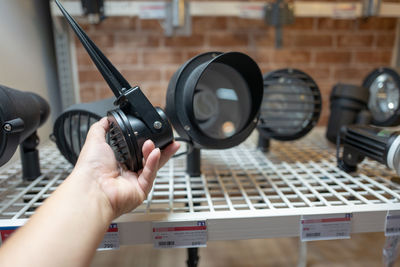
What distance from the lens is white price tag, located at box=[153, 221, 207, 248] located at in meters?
0.48

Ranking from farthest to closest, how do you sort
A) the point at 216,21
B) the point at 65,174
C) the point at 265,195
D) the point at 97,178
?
the point at 216,21, the point at 65,174, the point at 265,195, the point at 97,178

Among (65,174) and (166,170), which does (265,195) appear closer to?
(166,170)

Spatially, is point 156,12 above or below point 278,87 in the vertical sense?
above

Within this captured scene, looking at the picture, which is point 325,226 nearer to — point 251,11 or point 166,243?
point 166,243

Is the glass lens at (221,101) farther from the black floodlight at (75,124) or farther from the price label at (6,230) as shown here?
the price label at (6,230)

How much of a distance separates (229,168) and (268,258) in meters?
0.54

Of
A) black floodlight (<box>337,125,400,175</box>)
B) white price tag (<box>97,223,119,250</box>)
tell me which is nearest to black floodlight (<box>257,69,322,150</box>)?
black floodlight (<box>337,125,400,175</box>)

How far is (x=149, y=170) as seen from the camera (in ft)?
1.54

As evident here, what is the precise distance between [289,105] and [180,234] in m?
0.51

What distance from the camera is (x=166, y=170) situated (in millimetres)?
733

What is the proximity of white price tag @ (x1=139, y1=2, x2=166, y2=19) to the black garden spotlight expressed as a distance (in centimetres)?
53

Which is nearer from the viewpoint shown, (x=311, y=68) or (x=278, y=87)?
(x=278, y=87)

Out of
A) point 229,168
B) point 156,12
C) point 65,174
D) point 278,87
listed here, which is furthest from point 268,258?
point 156,12

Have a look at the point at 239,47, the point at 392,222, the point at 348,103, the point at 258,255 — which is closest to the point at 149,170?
the point at 392,222
